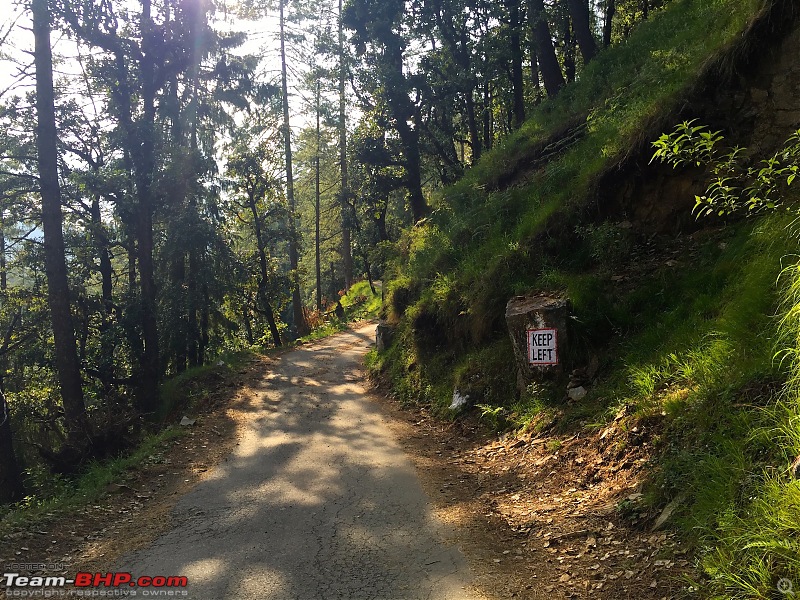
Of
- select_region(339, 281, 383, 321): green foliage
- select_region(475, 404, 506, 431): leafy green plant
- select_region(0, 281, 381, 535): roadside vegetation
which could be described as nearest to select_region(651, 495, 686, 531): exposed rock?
select_region(475, 404, 506, 431): leafy green plant

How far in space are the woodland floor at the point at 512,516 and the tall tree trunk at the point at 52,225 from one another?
3.78m

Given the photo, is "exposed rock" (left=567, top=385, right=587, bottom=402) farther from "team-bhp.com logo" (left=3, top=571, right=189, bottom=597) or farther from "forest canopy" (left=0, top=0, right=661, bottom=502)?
"forest canopy" (left=0, top=0, right=661, bottom=502)

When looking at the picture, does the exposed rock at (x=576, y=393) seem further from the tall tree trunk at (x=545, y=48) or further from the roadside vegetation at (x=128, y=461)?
the tall tree trunk at (x=545, y=48)

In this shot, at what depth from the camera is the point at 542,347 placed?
722 centimetres

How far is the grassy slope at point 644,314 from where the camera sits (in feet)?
11.3

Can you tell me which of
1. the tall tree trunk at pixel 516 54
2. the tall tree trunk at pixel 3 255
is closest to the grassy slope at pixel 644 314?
the tall tree trunk at pixel 516 54

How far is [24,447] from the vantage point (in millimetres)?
16953

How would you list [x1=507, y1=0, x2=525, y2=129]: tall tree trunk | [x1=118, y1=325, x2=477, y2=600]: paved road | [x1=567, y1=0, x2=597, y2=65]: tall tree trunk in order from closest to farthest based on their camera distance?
[x1=118, y1=325, x2=477, y2=600]: paved road < [x1=567, y1=0, x2=597, y2=65]: tall tree trunk < [x1=507, y1=0, x2=525, y2=129]: tall tree trunk

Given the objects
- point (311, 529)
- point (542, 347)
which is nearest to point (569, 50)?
point (542, 347)

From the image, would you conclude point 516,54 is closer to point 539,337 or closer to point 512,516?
point 539,337

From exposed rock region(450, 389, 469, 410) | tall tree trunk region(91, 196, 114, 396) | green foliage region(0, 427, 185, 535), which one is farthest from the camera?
tall tree trunk region(91, 196, 114, 396)

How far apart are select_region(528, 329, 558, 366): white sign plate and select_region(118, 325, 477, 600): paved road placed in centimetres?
236

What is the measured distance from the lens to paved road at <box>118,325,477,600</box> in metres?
4.05

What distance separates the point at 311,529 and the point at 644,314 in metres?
4.89
